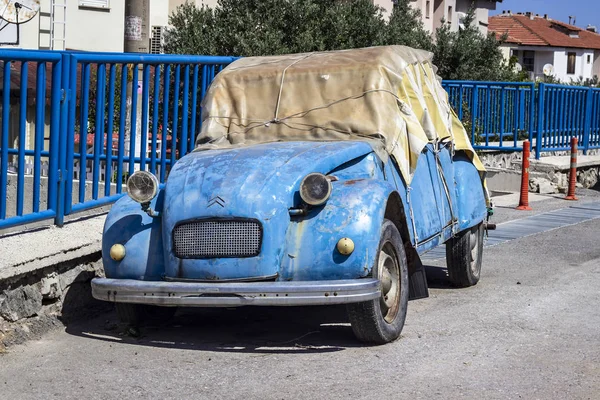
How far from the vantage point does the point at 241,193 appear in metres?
6.50

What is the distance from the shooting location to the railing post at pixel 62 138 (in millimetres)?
7715

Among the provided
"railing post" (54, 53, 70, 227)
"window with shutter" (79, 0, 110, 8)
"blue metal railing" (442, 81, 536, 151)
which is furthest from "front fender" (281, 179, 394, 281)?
"window with shutter" (79, 0, 110, 8)

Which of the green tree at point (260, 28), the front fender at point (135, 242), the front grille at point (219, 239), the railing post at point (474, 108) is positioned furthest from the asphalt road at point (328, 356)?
the green tree at point (260, 28)

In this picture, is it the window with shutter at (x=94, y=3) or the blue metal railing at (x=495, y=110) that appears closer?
the blue metal railing at (x=495, y=110)

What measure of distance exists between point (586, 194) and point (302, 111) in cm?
1297

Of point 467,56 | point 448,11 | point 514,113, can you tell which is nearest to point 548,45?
point 448,11

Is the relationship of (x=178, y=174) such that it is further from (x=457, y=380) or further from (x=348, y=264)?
(x=457, y=380)

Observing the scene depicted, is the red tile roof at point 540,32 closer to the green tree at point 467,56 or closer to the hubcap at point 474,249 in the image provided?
the green tree at point 467,56

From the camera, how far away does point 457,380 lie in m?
5.95

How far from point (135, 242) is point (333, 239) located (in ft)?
4.16

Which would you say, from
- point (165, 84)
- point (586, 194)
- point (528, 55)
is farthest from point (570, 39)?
point (165, 84)

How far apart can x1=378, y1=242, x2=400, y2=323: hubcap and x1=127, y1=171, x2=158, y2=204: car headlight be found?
147cm

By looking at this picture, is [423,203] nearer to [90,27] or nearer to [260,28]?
[260,28]

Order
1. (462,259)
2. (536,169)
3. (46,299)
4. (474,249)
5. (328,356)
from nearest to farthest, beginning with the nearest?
(328,356) → (46,299) → (462,259) → (474,249) → (536,169)
